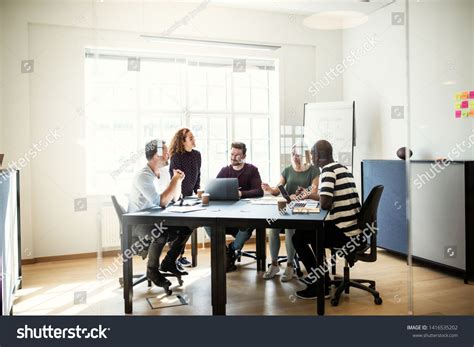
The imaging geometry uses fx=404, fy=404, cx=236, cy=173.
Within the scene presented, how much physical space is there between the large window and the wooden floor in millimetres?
1189

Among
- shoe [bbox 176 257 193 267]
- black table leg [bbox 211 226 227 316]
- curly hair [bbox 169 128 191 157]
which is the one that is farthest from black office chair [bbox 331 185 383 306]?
curly hair [bbox 169 128 191 157]

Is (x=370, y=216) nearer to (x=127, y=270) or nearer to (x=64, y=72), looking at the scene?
(x=127, y=270)

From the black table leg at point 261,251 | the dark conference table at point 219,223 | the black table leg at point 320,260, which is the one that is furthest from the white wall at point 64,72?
the black table leg at point 320,260

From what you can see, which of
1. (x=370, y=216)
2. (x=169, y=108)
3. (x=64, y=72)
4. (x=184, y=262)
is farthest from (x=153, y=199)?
(x=64, y=72)

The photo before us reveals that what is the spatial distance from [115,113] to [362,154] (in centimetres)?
306

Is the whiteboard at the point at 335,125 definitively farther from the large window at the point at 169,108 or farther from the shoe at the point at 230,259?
the shoe at the point at 230,259

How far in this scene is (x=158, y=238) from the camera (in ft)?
10.7

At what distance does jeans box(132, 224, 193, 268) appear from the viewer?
318cm

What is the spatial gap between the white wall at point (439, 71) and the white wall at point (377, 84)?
21cm

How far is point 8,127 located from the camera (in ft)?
14.1

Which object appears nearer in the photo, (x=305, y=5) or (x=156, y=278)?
(x=156, y=278)

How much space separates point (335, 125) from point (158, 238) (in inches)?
109
